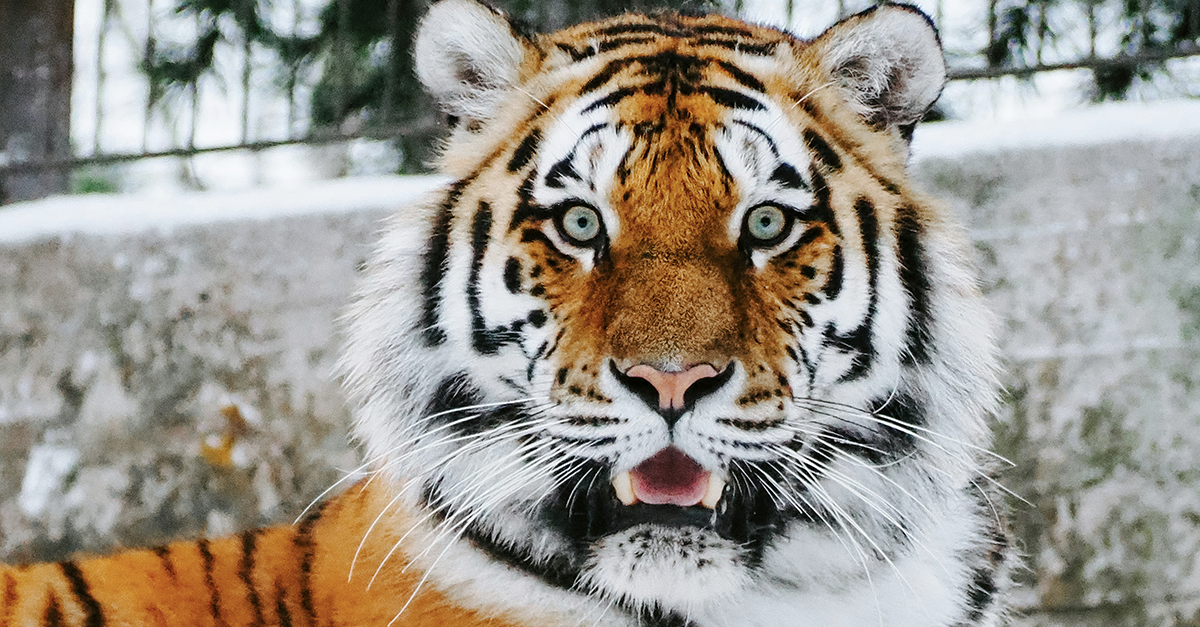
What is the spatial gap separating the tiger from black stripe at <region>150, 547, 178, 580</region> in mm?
12

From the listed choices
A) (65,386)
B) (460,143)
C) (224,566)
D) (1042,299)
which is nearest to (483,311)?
(460,143)

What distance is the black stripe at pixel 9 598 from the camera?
1198 mm

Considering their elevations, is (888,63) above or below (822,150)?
above

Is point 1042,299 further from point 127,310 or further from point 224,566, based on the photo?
point 127,310

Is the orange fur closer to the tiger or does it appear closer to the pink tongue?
the tiger

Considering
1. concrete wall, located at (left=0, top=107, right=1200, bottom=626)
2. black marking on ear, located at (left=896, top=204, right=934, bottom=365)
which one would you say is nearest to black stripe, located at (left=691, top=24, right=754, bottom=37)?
black marking on ear, located at (left=896, top=204, right=934, bottom=365)

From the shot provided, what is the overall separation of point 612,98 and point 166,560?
806 mm

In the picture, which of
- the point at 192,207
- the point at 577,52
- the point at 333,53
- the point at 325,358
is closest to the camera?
the point at 577,52

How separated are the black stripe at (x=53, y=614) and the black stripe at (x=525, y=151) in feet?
2.56

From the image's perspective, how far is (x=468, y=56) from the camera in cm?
124

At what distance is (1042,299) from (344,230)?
4.52 feet

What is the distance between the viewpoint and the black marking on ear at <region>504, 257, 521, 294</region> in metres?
1.10

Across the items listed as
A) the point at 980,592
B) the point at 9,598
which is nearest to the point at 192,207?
the point at 9,598

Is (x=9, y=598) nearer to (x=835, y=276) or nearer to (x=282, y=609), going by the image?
(x=282, y=609)
